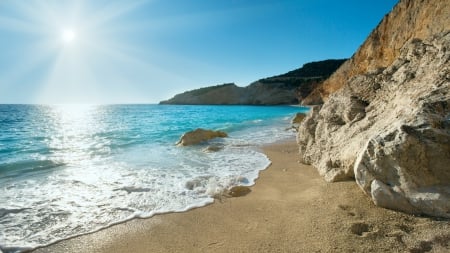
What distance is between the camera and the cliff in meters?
86.6

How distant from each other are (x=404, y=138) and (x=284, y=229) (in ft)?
5.87

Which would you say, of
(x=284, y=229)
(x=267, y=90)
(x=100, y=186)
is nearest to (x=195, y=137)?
(x=100, y=186)

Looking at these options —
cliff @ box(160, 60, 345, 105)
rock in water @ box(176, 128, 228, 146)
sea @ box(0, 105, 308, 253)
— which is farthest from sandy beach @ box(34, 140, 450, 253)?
cliff @ box(160, 60, 345, 105)

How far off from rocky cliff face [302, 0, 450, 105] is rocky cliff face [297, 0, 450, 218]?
6.25m

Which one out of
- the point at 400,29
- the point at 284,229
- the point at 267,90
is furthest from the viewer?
the point at 267,90

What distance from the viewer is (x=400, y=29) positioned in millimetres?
19047

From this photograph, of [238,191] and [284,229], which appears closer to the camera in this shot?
[284,229]

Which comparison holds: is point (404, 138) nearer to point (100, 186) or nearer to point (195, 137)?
point (100, 186)

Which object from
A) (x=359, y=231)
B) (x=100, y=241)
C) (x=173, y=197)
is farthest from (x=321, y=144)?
(x=100, y=241)

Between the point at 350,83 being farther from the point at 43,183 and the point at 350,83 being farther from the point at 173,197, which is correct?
the point at 43,183

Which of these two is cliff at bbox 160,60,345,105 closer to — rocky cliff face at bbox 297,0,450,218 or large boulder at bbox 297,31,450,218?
rocky cliff face at bbox 297,0,450,218

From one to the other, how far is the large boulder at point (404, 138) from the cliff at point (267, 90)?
6923cm

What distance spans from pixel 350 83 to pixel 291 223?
432 cm

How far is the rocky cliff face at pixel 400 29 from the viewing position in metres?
12.8
